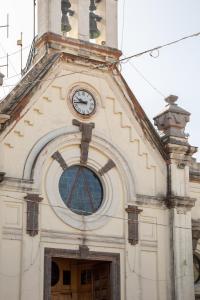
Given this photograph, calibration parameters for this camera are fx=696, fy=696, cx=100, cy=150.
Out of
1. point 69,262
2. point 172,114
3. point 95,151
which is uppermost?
point 172,114

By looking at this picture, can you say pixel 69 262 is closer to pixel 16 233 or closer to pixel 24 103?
pixel 16 233

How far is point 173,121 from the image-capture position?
88.4ft

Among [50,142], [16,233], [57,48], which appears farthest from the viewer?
[57,48]

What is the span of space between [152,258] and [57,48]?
27.4ft

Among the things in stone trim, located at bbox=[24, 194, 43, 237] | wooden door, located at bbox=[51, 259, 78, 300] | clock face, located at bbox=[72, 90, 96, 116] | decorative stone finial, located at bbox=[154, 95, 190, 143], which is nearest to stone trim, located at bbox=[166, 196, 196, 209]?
decorative stone finial, located at bbox=[154, 95, 190, 143]

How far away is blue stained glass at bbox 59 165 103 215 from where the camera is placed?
79.3 feet

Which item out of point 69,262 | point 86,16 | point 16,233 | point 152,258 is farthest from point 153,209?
point 86,16

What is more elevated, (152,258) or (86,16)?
(86,16)

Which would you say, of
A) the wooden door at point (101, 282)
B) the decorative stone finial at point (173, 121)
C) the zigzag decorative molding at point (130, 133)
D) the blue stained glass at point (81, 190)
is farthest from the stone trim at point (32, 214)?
the decorative stone finial at point (173, 121)

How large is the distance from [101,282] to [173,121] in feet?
22.4

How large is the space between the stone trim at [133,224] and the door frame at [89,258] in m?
0.79

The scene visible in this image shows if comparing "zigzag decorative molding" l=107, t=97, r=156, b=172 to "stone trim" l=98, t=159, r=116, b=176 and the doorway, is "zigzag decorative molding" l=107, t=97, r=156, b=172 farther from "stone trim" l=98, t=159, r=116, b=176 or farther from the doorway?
the doorway

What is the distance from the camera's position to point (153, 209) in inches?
1005

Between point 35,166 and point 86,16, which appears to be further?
point 86,16
